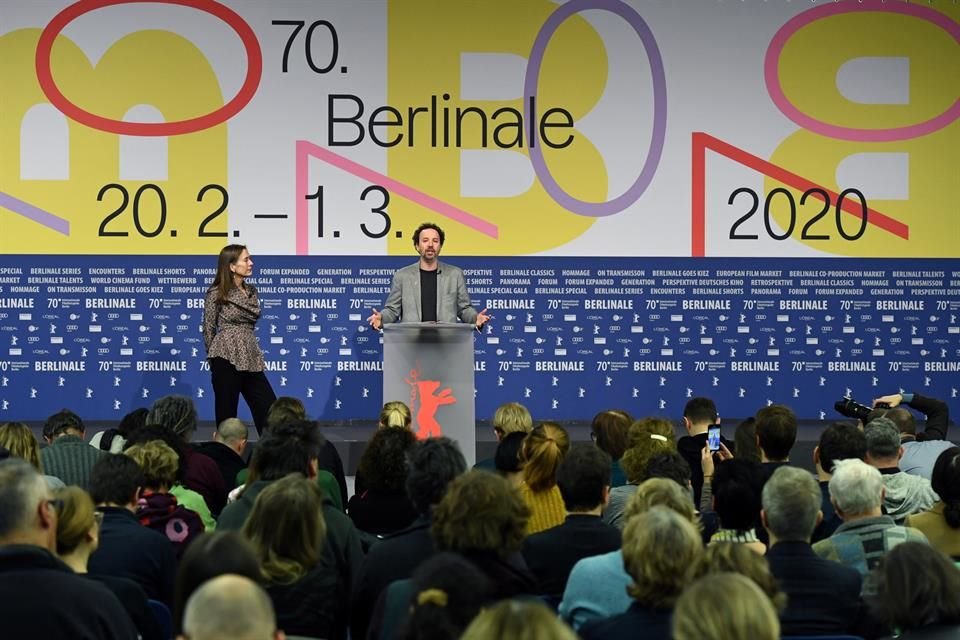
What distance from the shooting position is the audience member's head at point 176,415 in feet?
18.1

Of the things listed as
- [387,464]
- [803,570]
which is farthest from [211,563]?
[387,464]

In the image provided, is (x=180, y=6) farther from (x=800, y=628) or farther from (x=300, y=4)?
(x=800, y=628)

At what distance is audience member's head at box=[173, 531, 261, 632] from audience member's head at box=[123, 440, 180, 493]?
5.53 ft

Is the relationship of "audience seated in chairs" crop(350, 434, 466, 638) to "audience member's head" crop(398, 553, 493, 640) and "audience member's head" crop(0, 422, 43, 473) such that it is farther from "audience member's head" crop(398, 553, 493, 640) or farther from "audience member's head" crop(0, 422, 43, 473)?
"audience member's head" crop(0, 422, 43, 473)

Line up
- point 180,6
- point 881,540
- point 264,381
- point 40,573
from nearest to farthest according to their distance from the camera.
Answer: point 40,573, point 881,540, point 264,381, point 180,6

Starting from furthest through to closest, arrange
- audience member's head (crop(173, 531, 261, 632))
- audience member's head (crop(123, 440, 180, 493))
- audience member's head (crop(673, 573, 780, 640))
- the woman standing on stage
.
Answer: the woman standing on stage
audience member's head (crop(123, 440, 180, 493))
audience member's head (crop(173, 531, 261, 632))
audience member's head (crop(673, 573, 780, 640))

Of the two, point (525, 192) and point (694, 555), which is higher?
point (525, 192)

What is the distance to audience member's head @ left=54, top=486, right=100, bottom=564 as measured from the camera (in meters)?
3.09

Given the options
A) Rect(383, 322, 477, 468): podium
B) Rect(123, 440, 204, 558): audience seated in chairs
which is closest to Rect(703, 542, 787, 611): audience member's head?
Rect(123, 440, 204, 558): audience seated in chairs

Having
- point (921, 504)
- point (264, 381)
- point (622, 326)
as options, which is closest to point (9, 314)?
point (264, 381)

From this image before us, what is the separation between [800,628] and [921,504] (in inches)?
68.4

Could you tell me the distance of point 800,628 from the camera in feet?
10.6

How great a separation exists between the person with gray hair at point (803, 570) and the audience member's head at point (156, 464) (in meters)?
2.08

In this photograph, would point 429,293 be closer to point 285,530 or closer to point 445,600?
point 285,530
